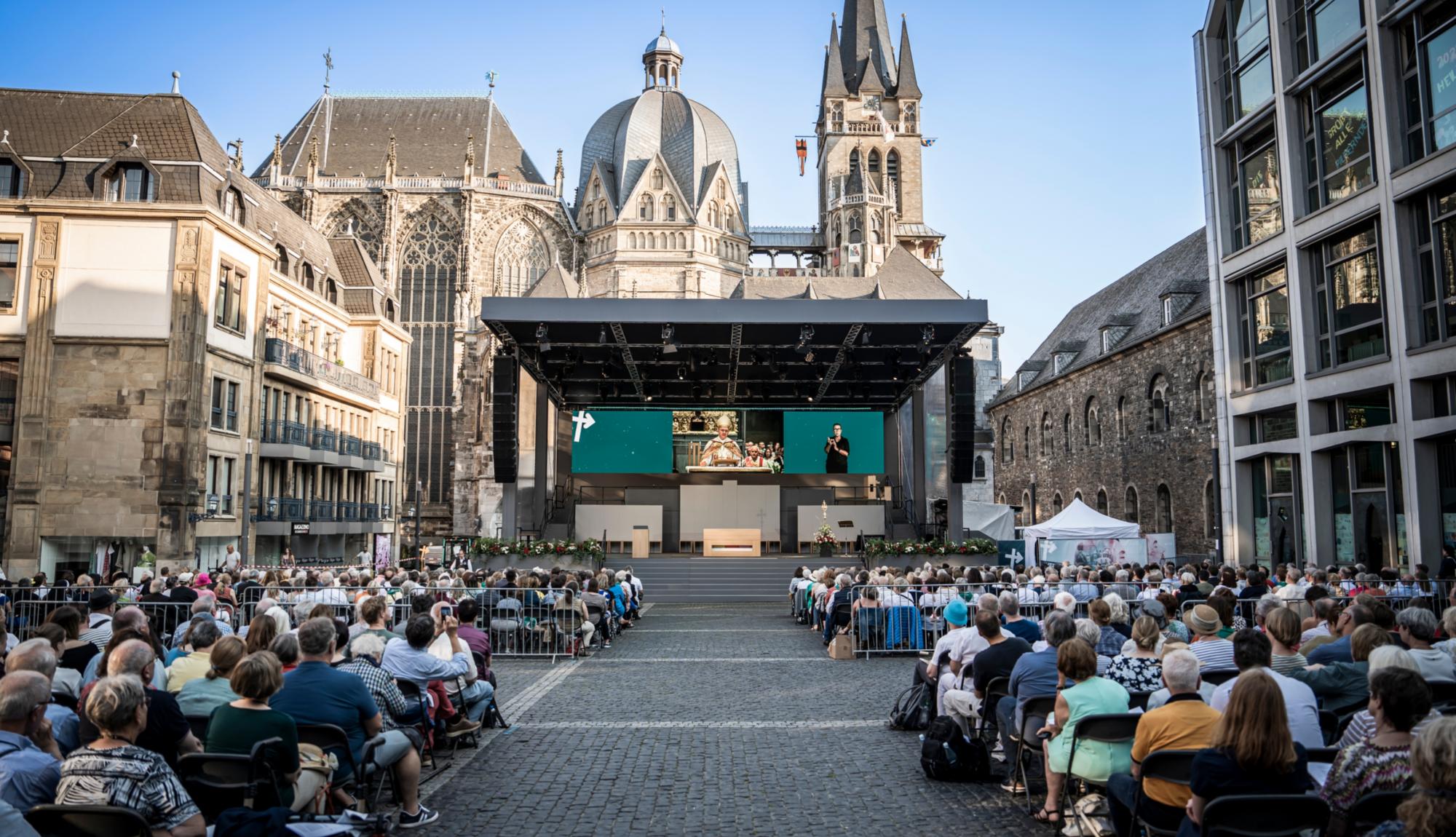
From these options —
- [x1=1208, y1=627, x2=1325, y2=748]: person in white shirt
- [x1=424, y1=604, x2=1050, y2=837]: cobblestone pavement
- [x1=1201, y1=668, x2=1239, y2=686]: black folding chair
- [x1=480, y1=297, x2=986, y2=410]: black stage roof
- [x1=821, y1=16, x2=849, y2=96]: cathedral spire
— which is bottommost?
[x1=424, y1=604, x2=1050, y2=837]: cobblestone pavement

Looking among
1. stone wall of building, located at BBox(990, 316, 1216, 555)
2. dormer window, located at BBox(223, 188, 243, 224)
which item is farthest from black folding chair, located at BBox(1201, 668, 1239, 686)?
dormer window, located at BBox(223, 188, 243, 224)

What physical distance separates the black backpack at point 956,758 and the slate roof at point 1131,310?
2306cm

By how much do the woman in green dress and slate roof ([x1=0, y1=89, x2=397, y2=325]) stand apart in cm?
2427

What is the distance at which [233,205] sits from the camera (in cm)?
2642

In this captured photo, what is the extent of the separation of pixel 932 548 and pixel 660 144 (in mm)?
41072

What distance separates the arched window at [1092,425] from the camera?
35375 mm

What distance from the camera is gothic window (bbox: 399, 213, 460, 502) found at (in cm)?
4872

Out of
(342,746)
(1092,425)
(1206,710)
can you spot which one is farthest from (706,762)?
(1092,425)

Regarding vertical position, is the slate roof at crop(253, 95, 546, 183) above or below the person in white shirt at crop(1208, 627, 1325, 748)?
above

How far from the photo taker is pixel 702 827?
18.3ft

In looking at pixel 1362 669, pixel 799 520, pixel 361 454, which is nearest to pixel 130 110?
pixel 361 454

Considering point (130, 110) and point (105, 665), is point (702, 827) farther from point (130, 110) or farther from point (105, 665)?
point (130, 110)

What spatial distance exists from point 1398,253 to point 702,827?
51.8ft

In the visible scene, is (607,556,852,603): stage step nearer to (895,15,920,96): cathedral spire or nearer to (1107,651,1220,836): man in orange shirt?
(1107,651,1220,836): man in orange shirt
